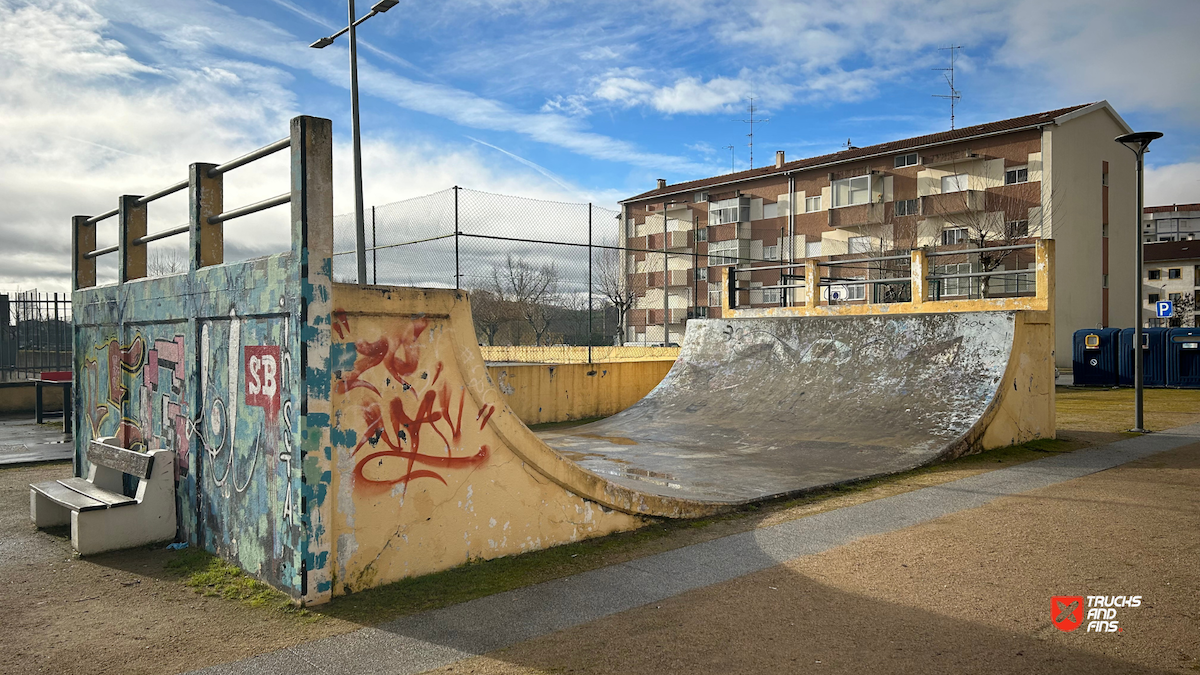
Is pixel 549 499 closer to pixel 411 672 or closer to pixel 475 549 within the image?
pixel 475 549

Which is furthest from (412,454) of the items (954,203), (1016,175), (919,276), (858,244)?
(858,244)

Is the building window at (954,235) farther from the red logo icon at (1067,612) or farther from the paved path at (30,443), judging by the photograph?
the paved path at (30,443)

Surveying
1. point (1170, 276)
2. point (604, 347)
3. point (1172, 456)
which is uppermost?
point (1170, 276)

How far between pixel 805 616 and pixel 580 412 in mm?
10032

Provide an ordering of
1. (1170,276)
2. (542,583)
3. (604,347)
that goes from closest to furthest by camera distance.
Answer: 1. (542,583)
2. (604,347)
3. (1170,276)

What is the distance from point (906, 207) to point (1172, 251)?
4586 centimetres

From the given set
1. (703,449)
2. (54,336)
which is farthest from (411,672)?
(54,336)

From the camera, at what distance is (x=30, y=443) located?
35.0ft

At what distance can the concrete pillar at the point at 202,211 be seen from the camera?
5.40 meters

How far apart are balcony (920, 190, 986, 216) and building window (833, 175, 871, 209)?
9.90 feet

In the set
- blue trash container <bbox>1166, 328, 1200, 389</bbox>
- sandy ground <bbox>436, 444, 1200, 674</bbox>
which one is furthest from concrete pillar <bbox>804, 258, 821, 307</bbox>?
blue trash container <bbox>1166, 328, 1200, 389</bbox>

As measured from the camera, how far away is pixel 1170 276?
222 ft

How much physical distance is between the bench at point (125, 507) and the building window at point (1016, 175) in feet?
119

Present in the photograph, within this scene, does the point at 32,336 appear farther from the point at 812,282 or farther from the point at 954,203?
the point at 954,203
